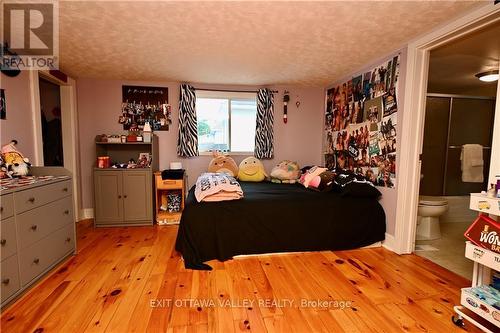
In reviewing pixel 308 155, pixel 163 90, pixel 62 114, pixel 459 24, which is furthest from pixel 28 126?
pixel 459 24

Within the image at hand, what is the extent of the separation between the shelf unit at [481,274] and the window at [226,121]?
9.73 ft

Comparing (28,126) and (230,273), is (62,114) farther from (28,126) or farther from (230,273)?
(230,273)

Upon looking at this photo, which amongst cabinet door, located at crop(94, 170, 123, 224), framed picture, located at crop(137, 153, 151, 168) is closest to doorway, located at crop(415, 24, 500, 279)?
framed picture, located at crop(137, 153, 151, 168)

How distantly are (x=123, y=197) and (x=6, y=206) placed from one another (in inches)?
64.8

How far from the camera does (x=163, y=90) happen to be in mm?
3627

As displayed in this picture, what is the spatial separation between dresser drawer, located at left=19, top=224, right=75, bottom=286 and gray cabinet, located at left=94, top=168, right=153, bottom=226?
0.89m

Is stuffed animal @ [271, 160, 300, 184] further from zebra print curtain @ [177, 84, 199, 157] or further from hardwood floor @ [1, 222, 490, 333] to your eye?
zebra print curtain @ [177, 84, 199, 157]

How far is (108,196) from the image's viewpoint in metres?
3.16

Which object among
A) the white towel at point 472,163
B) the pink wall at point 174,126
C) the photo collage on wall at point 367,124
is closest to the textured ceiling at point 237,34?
the photo collage on wall at point 367,124

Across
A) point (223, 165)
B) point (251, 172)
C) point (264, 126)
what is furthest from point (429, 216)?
point (223, 165)

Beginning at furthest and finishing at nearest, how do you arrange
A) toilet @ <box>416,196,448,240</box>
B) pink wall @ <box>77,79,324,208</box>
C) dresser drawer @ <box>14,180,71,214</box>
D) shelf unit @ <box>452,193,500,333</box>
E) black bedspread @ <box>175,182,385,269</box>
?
pink wall @ <box>77,79,324,208</box>, toilet @ <box>416,196,448,240</box>, black bedspread @ <box>175,182,385,269</box>, dresser drawer @ <box>14,180,71,214</box>, shelf unit @ <box>452,193,500,333</box>

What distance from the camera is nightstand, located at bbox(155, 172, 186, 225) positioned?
326 centimetres

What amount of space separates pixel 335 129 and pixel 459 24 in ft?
6.19

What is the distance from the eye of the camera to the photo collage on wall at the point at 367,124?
2.53 m
